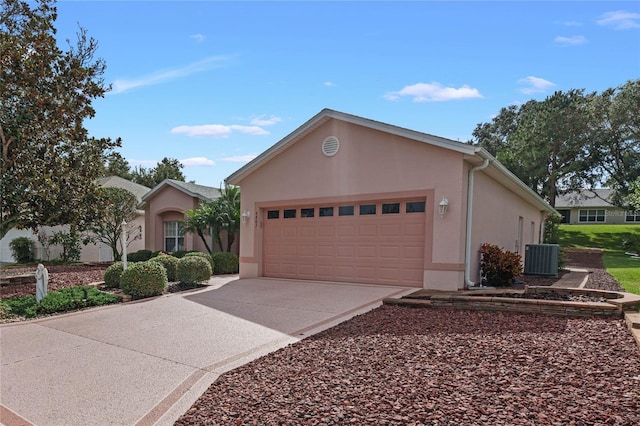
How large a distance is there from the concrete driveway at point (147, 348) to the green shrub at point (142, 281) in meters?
0.43

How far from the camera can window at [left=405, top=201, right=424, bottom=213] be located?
976 cm

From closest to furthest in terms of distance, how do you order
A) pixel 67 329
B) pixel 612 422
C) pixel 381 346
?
pixel 612 422 < pixel 381 346 < pixel 67 329

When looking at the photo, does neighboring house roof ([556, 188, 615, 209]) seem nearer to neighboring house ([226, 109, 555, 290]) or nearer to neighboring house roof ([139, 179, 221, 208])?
neighboring house ([226, 109, 555, 290])

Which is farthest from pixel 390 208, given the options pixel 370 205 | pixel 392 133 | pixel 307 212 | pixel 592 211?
pixel 592 211

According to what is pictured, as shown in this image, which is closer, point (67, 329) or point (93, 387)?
point (93, 387)

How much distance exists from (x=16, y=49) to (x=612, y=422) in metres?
11.1

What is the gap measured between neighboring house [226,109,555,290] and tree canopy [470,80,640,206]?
20.4m

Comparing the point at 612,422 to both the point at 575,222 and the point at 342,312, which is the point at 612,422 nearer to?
the point at 342,312

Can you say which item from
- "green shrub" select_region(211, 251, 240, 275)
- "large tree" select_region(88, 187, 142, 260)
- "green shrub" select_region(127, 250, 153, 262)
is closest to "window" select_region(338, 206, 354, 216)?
"green shrub" select_region(211, 251, 240, 275)

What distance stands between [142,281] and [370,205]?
609cm

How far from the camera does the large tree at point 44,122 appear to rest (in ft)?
27.3

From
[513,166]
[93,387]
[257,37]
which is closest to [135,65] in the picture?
[257,37]

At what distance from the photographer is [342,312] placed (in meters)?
7.41

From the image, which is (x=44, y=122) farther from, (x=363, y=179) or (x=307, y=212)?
(x=363, y=179)
